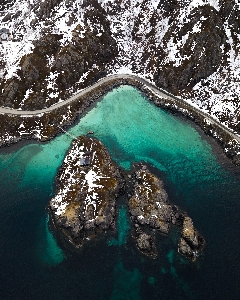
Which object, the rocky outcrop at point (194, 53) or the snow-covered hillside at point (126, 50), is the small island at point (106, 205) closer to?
the snow-covered hillside at point (126, 50)

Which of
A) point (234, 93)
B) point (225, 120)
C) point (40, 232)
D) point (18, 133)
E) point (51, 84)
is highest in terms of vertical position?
point (234, 93)

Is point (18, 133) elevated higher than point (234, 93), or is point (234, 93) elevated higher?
point (234, 93)

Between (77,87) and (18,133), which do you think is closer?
(18,133)

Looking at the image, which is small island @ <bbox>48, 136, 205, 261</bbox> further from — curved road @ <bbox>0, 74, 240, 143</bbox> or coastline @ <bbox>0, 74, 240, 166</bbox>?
curved road @ <bbox>0, 74, 240, 143</bbox>

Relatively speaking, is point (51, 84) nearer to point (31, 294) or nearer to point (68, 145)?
point (68, 145)

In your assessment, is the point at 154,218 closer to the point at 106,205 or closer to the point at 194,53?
the point at 106,205

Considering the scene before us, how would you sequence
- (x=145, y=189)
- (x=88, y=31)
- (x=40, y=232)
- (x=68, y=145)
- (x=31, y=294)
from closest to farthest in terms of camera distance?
(x=31, y=294) < (x=40, y=232) < (x=145, y=189) < (x=68, y=145) < (x=88, y=31)

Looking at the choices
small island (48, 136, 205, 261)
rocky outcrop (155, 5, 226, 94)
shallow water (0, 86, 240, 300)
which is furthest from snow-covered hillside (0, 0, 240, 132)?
small island (48, 136, 205, 261)

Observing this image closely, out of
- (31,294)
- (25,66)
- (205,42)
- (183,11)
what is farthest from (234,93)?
(31,294)
